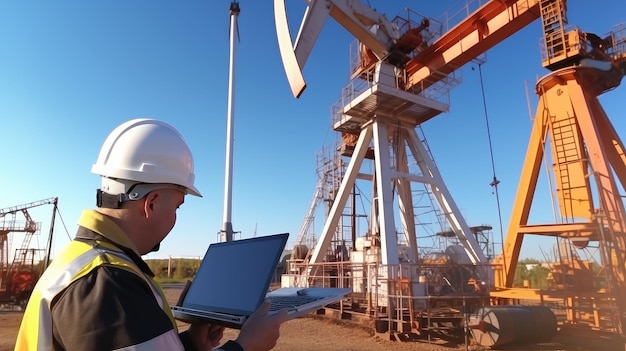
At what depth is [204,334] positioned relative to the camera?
199 cm

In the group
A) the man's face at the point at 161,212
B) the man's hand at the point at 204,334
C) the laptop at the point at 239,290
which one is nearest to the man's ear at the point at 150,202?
the man's face at the point at 161,212

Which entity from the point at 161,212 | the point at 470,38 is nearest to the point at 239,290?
the point at 161,212

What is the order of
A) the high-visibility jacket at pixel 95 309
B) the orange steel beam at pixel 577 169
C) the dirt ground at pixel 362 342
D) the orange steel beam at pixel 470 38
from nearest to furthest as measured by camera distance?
the high-visibility jacket at pixel 95 309, the dirt ground at pixel 362 342, the orange steel beam at pixel 577 169, the orange steel beam at pixel 470 38

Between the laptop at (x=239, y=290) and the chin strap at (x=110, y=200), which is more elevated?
the chin strap at (x=110, y=200)

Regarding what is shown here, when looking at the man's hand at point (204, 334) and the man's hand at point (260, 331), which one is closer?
the man's hand at point (260, 331)

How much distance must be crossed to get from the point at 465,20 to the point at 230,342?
13.2 meters

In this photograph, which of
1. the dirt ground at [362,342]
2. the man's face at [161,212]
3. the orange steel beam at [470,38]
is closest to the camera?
the man's face at [161,212]

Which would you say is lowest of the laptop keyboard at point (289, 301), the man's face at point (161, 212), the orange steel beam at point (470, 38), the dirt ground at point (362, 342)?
the dirt ground at point (362, 342)

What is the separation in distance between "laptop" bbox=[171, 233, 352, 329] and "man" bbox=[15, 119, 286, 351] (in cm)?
11

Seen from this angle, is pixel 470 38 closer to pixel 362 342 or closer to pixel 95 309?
pixel 362 342

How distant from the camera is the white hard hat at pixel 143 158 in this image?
65.9 inches

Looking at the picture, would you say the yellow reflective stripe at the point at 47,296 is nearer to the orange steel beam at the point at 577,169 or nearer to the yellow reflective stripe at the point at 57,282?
the yellow reflective stripe at the point at 57,282

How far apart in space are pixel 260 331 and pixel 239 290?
0.34 m

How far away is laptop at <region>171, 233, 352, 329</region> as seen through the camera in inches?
69.9
